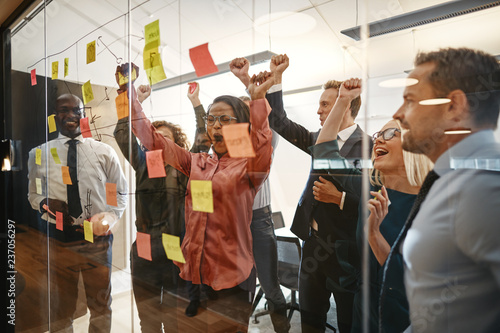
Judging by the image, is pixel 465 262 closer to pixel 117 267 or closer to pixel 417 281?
pixel 417 281

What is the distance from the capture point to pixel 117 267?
1.91 meters

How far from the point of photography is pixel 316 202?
1003 mm

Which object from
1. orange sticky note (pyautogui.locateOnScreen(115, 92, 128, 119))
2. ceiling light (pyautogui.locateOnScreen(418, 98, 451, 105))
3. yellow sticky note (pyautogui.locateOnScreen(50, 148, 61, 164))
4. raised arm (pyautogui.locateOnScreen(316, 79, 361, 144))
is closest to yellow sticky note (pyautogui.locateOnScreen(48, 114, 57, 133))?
yellow sticky note (pyautogui.locateOnScreen(50, 148, 61, 164))

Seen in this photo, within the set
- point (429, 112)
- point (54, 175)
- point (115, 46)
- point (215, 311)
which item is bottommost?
point (215, 311)

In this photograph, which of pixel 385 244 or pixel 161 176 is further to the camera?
pixel 161 176

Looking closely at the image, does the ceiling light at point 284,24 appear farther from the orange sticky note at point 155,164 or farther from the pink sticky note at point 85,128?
the pink sticky note at point 85,128

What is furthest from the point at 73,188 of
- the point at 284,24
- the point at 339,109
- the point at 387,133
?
the point at 387,133

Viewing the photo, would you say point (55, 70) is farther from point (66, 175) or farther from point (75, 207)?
point (75, 207)

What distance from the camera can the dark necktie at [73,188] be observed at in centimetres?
219

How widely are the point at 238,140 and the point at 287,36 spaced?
0.44 metres

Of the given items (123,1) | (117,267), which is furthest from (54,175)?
(123,1)

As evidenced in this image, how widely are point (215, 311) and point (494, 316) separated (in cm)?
105

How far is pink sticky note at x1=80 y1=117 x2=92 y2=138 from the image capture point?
205cm

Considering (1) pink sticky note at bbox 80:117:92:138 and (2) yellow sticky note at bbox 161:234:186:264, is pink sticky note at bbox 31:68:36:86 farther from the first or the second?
(2) yellow sticky note at bbox 161:234:186:264
